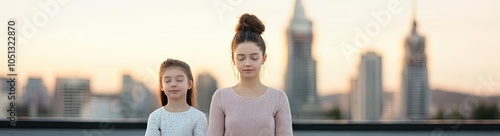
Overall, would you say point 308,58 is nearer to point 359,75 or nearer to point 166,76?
point 359,75

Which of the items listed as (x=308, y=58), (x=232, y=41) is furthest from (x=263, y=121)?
(x=308, y=58)

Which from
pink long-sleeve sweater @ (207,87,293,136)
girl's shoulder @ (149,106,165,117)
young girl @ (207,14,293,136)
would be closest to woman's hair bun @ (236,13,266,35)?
young girl @ (207,14,293,136)

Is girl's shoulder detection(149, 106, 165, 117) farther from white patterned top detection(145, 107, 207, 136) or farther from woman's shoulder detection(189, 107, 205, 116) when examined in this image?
woman's shoulder detection(189, 107, 205, 116)

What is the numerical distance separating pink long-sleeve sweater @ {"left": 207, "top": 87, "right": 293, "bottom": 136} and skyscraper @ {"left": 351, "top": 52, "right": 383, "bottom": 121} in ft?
16.2

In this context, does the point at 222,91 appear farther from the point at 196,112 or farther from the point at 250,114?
the point at 196,112

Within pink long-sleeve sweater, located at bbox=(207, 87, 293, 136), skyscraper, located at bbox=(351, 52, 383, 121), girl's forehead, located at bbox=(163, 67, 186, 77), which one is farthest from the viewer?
skyscraper, located at bbox=(351, 52, 383, 121)

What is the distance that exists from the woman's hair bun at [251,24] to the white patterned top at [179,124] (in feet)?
1.80

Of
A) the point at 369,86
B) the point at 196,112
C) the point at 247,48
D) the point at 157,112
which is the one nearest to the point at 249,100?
the point at 247,48

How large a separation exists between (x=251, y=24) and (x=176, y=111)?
0.63m

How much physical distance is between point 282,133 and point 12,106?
3.40m

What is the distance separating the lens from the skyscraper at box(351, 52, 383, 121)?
7.98 meters

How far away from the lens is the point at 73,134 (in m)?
5.42

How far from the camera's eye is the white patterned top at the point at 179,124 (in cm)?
298

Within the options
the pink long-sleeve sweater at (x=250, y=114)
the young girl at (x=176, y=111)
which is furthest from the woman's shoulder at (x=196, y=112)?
the pink long-sleeve sweater at (x=250, y=114)
